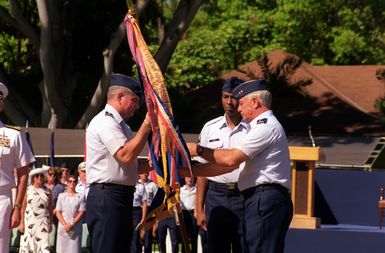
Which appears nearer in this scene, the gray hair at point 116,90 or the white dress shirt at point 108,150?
the white dress shirt at point 108,150

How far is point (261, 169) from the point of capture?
30.1 ft

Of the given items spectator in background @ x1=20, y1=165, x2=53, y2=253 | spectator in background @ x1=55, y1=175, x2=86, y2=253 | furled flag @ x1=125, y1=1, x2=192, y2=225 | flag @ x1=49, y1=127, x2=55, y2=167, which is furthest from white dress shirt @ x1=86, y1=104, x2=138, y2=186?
flag @ x1=49, y1=127, x2=55, y2=167

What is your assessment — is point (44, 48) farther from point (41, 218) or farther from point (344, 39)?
point (344, 39)

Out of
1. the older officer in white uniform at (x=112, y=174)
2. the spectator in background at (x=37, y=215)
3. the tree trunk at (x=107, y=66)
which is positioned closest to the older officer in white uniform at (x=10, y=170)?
the older officer in white uniform at (x=112, y=174)

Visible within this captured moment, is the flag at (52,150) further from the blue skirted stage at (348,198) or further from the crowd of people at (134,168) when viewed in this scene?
the crowd of people at (134,168)

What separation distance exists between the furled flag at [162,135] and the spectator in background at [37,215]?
29.4ft

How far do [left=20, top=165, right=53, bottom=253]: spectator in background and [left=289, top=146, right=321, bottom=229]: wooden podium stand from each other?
5271 mm

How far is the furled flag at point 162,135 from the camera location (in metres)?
8.84

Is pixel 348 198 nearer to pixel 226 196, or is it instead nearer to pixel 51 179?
pixel 226 196

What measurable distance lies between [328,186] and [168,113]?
Result: 21.7 feet

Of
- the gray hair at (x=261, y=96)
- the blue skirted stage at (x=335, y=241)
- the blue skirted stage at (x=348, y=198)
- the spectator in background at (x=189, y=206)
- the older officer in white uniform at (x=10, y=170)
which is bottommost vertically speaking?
the spectator in background at (x=189, y=206)

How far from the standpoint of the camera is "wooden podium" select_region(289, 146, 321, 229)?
537 inches

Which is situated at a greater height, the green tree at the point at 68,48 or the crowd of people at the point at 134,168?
the green tree at the point at 68,48

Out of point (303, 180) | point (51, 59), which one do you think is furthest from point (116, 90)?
point (51, 59)
